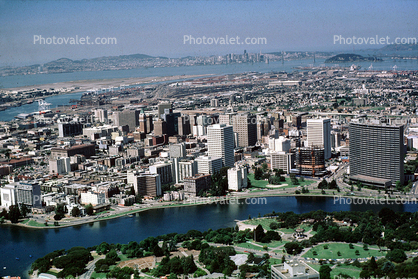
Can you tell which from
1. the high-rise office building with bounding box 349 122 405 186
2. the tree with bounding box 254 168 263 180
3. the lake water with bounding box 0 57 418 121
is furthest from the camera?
the lake water with bounding box 0 57 418 121

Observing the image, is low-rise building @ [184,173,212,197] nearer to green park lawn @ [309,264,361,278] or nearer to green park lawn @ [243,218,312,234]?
green park lawn @ [243,218,312,234]

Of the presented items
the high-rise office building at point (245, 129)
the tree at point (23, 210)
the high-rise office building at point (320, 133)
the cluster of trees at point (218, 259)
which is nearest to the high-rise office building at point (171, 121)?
the high-rise office building at point (245, 129)

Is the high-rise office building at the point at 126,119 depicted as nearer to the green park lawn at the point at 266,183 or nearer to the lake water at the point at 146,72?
the green park lawn at the point at 266,183

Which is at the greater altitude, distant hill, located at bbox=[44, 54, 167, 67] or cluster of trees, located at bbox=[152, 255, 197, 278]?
distant hill, located at bbox=[44, 54, 167, 67]

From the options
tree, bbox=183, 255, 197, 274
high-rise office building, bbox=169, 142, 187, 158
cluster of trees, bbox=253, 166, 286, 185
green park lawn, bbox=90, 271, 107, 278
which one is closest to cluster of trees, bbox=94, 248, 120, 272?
green park lawn, bbox=90, 271, 107, 278

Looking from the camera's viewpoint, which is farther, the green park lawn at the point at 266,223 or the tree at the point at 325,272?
the green park lawn at the point at 266,223

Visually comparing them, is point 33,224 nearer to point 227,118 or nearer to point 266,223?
point 266,223
